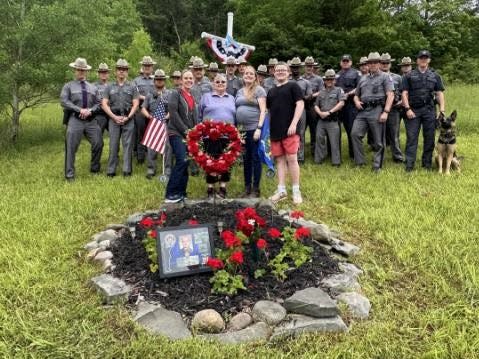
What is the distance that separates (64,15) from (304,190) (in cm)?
756

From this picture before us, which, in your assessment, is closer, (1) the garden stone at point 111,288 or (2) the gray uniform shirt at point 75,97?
(1) the garden stone at point 111,288

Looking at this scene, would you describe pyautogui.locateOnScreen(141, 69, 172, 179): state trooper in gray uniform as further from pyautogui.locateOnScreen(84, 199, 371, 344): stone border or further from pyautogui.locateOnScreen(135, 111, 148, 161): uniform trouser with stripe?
pyautogui.locateOnScreen(84, 199, 371, 344): stone border

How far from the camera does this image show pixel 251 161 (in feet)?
22.9

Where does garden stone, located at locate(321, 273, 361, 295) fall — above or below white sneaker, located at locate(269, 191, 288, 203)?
below

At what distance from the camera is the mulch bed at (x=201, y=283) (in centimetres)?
386

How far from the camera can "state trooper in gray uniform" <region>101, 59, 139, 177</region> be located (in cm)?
856

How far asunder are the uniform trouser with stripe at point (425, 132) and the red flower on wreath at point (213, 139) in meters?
4.14

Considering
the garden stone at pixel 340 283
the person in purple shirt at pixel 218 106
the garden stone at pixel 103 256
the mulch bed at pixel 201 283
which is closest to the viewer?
the mulch bed at pixel 201 283

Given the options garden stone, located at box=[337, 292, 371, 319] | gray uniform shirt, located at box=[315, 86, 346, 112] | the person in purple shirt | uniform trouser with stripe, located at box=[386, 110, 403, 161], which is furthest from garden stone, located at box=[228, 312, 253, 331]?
uniform trouser with stripe, located at box=[386, 110, 403, 161]

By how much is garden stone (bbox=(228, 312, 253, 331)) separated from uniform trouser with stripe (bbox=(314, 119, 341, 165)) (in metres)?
6.04

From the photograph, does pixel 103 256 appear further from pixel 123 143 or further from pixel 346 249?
pixel 123 143

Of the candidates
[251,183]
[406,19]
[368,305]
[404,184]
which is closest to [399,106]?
[404,184]

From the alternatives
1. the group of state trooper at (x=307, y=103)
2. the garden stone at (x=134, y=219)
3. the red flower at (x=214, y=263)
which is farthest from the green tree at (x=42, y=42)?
the red flower at (x=214, y=263)

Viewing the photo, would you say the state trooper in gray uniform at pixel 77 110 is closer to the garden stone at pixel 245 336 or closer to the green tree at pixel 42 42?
the green tree at pixel 42 42
